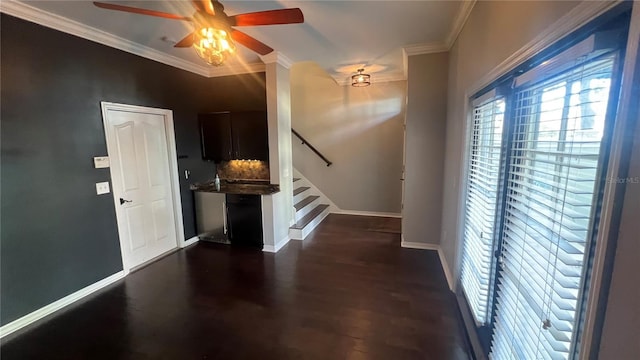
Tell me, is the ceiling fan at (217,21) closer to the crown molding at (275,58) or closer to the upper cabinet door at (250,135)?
the crown molding at (275,58)

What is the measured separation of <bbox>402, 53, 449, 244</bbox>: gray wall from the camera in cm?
→ 341

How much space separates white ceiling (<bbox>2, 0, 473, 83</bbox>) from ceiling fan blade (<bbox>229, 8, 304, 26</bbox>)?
19.8 inches

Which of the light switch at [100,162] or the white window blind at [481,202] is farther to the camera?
the light switch at [100,162]

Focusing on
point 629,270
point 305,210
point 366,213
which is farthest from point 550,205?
point 366,213

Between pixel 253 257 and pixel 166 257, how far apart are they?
47.0 inches

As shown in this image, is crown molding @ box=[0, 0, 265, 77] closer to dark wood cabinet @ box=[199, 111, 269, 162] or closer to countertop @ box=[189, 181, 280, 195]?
dark wood cabinet @ box=[199, 111, 269, 162]

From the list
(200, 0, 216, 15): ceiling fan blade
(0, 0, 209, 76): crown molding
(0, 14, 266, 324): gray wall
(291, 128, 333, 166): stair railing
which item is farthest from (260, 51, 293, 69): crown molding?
(291, 128, 333, 166): stair railing

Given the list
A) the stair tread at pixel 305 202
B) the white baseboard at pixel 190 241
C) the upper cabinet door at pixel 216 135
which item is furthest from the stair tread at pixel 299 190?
the white baseboard at pixel 190 241

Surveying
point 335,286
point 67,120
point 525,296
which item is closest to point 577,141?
point 525,296

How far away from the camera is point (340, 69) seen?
4402 millimetres

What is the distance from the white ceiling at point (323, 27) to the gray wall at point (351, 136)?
138cm

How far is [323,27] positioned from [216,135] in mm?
2346

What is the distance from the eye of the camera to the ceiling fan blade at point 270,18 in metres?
1.76

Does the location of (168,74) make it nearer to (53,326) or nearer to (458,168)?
(53,326)
